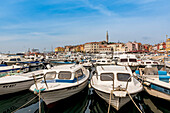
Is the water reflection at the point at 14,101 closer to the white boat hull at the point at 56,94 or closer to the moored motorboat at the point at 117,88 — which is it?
the white boat hull at the point at 56,94

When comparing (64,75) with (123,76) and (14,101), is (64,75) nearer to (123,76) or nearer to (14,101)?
(123,76)

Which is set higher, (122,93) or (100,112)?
(122,93)

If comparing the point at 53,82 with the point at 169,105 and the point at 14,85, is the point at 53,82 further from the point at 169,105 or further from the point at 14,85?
the point at 169,105

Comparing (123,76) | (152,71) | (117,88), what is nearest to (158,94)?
(123,76)

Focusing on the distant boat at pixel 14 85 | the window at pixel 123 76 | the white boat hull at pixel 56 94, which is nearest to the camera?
the white boat hull at pixel 56 94

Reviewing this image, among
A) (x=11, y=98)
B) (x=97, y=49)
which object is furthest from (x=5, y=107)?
(x=97, y=49)

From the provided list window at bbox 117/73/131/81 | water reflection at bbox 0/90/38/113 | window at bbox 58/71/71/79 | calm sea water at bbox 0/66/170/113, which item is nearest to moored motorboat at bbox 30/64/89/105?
window at bbox 58/71/71/79

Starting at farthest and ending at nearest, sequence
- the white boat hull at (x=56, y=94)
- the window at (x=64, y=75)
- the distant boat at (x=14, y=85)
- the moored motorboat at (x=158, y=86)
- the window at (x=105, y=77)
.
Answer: the distant boat at (x=14, y=85), the window at (x=64, y=75), the window at (x=105, y=77), the moored motorboat at (x=158, y=86), the white boat hull at (x=56, y=94)

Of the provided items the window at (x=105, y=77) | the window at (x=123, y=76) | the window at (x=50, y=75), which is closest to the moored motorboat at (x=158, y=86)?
the window at (x=123, y=76)

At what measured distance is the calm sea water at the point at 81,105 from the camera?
9.69 m

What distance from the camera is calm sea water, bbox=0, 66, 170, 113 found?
9688mm

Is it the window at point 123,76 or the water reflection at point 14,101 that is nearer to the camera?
the window at point 123,76

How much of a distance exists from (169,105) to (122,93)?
538cm

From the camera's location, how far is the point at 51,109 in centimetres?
969
